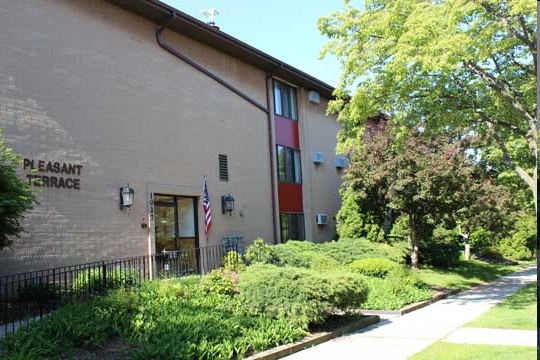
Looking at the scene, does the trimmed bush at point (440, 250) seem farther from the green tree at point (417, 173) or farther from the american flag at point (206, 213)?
the american flag at point (206, 213)

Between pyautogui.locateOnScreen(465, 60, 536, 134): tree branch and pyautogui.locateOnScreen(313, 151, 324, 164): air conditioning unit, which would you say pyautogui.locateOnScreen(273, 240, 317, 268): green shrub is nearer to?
pyautogui.locateOnScreen(465, 60, 536, 134): tree branch

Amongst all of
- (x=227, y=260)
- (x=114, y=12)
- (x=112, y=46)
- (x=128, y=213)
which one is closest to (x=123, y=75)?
(x=112, y=46)

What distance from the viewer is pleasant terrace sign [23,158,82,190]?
1195cm

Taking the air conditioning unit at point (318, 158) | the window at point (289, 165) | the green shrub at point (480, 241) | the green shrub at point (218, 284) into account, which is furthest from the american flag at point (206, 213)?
the green shrub at point (480, 241)

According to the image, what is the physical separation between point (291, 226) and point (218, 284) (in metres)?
11.4

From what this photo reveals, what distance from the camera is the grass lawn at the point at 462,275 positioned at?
709 inches

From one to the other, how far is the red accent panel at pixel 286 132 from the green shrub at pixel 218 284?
37.1ft

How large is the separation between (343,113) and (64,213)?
311 inches

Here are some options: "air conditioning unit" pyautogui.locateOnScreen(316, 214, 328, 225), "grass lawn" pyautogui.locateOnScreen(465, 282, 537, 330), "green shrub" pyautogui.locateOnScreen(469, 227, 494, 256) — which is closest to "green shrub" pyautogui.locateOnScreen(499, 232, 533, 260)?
"green shrub" pyautogui.locateOnScreen(469, 227, 494, 256)

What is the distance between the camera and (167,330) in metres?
7.75

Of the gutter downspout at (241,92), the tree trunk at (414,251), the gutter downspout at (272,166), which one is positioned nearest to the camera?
the gutter downspout at (241,92)

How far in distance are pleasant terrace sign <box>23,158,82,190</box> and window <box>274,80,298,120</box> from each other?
10.6 m

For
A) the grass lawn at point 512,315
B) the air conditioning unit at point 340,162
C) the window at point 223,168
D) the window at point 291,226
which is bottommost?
the grass lawn at point 512,315

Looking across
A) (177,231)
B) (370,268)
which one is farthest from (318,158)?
(177,231)
